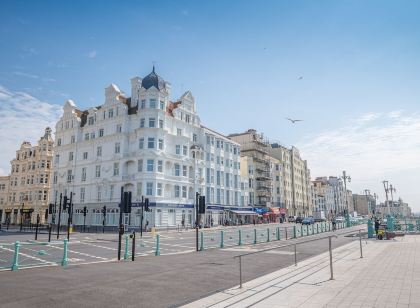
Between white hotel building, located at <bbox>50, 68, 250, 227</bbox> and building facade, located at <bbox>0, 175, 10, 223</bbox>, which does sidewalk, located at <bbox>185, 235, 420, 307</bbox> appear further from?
building facade, located at <bbox>0, 175, 10, 223</bbox>

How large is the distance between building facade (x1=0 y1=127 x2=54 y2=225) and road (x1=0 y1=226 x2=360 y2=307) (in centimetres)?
6075

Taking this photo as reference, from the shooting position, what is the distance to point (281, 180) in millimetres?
89750

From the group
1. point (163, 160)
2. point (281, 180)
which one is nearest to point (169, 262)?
point (163, 160)

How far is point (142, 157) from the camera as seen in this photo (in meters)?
46.6

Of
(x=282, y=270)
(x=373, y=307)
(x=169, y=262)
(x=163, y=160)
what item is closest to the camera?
(x=373, y=307)

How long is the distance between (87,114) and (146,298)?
54.9 meters

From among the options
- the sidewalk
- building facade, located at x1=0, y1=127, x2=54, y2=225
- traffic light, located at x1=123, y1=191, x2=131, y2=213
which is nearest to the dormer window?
building facade, located at x1=0, y1=127, x2=54, y2=225

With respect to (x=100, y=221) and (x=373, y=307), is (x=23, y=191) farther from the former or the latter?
(x=373, y=307)

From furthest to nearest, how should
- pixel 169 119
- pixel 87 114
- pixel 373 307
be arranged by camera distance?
pixel 87 114 < pixel 169 119 < pixel 373 307

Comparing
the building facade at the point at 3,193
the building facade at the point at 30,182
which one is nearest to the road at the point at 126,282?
the building facade at the point at 30,182

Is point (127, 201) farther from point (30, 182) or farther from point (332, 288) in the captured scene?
point (30, 182)

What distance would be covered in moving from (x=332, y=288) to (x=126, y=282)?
19.0 feet

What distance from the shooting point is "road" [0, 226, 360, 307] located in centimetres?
779

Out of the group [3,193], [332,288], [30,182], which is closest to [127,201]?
[332,288]
